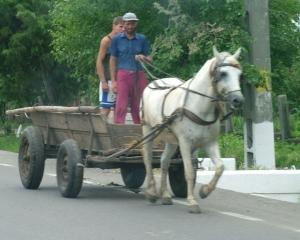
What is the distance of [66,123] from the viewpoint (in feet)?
38.6

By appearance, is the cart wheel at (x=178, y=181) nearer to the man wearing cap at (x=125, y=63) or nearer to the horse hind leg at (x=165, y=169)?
the horse hind leg at (x=165, y=169)

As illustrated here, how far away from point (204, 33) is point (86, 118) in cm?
463

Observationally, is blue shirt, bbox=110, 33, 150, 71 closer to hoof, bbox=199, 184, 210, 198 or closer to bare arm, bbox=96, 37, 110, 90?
bare arm, bbox=96, 37, 110, 90

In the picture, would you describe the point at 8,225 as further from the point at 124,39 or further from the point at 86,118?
the point at 124,39

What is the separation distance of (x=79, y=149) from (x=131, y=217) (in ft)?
5.79

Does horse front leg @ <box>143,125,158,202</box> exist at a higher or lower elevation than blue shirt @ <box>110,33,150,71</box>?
lower

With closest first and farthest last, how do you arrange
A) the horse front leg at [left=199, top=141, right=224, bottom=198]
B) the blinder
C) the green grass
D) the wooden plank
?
1. the blinder
2. the horse front leg at [left=199, top=141, right=224, bottom=198]
3. the wooden plank
4. the green grass

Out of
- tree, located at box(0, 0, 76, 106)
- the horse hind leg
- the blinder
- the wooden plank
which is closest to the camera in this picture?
the blinder

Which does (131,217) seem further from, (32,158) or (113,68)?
(32,158)

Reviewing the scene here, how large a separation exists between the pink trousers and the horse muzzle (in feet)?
8.07

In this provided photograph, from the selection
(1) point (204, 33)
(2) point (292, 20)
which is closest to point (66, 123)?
(1) point (204, 33)

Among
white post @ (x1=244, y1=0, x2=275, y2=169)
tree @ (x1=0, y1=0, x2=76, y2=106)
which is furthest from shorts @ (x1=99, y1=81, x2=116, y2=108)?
tree @ (x1=0, y1=0, x2=76, y2=106)

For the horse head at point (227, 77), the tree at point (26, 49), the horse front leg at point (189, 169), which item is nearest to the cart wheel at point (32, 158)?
the horse front leg at point (189, 169)

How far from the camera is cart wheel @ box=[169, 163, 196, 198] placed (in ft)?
36.9
